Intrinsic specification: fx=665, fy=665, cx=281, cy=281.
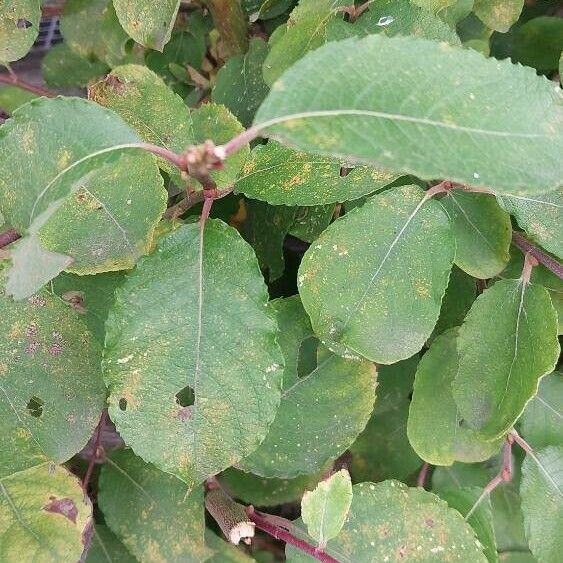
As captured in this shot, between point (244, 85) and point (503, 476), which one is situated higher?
point (244, 85)

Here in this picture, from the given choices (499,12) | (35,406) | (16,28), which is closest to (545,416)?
(499,12)

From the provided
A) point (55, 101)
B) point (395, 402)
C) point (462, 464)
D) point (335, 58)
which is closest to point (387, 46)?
point (335, 58)

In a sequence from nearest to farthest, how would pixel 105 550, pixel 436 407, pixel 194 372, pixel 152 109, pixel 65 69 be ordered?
pixel 194 372 < pixel 152 109 < pixel 436 407 < pixel 105 550 < pixel 65 69

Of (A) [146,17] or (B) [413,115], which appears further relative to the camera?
(A) [146,17]

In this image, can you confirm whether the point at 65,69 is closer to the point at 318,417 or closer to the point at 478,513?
the point at 318,417

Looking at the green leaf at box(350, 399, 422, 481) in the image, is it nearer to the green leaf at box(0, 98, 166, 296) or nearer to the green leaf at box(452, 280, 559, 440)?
the green leaf at box(452, 280, 559, 440)

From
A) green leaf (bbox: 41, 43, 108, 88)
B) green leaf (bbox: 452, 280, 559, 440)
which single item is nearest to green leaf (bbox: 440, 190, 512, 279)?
green leaf (bbox: 452, 280, 559, 440)

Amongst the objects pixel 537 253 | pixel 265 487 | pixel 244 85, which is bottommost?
pixel 265 487

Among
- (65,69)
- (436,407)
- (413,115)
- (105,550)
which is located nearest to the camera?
(413,115)
